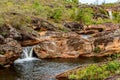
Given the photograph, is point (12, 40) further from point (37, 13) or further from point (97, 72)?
point (37, 13)

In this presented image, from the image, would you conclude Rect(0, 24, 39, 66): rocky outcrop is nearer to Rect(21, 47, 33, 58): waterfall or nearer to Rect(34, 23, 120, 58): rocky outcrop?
Rect(21, 47, 33, 58): waterfall

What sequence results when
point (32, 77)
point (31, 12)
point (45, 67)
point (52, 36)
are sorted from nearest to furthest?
1. point (32, 77)
2. point (45, 67)
3. point (52, 36)
4. point (31, 12)

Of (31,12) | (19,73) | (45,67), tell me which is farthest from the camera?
(31,12)

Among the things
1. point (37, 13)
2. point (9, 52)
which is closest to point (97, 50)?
point (9, 52)

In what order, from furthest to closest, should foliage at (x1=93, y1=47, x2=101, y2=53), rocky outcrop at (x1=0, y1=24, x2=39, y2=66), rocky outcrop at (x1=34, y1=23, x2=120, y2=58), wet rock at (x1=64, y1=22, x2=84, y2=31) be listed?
wet rock at (x1=64, y1=22, x2=84, y2=31) < foliage at (x1=93, y1=47, x2=101, y2=53) < rocky outcrop at (x1=34, y1=23, x2=120, y2=58) < rocky outcrop at (x1=0, y1=24, x2=39, y2=66)

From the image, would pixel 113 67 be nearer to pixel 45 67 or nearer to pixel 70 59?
pixel 45 67

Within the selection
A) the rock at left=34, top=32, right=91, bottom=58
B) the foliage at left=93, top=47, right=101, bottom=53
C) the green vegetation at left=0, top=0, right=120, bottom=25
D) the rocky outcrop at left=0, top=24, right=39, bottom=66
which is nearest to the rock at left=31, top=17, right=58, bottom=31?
the green vegetation at left=0, top=0, right=120, bottom=25

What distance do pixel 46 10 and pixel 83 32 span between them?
10410 millimetres

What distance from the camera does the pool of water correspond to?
30.3 meters

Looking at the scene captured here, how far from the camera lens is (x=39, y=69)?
33.8 meters

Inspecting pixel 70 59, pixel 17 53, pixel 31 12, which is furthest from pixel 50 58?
pixel 31 12

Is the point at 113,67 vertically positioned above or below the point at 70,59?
above

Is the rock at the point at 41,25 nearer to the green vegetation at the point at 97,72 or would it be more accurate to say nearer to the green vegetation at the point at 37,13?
the green vegetation at the point at 37,13

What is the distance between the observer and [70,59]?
1576 inches
